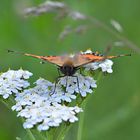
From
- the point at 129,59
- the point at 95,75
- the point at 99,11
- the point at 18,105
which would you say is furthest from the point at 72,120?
the point at 99,11

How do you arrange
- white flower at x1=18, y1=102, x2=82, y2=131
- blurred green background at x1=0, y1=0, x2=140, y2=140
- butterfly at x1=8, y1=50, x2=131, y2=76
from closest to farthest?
white flower at x1=18, y1=102, x2=82, y2=131 → butterfly at x1=8, y1=50, x2=131, y2=76 → blurred green background at x1=0, y1=0, x2=140, y2=140

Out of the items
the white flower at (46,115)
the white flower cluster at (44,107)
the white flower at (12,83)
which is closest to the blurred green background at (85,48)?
the white flower at (12,83)

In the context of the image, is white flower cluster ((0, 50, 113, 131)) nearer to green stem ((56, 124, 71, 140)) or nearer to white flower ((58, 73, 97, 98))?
white flower ((58, 73, 97, 98))

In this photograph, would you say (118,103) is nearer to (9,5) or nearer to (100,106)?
(100,106)

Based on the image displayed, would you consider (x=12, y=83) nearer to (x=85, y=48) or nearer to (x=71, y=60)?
(x=71, y=60)

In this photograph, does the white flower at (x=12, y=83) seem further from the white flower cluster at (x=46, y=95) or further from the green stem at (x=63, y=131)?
the green stem at (x=63, y=131)

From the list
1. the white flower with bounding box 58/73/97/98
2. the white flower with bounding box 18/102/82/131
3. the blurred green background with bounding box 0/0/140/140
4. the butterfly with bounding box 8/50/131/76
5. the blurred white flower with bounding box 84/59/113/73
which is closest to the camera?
the white flower with bounding box 18/102/82/131

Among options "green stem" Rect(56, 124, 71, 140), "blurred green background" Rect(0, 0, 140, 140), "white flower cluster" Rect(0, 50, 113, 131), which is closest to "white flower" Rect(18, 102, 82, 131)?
"white flower cluster" Rect(0, 50, 113, 131)
